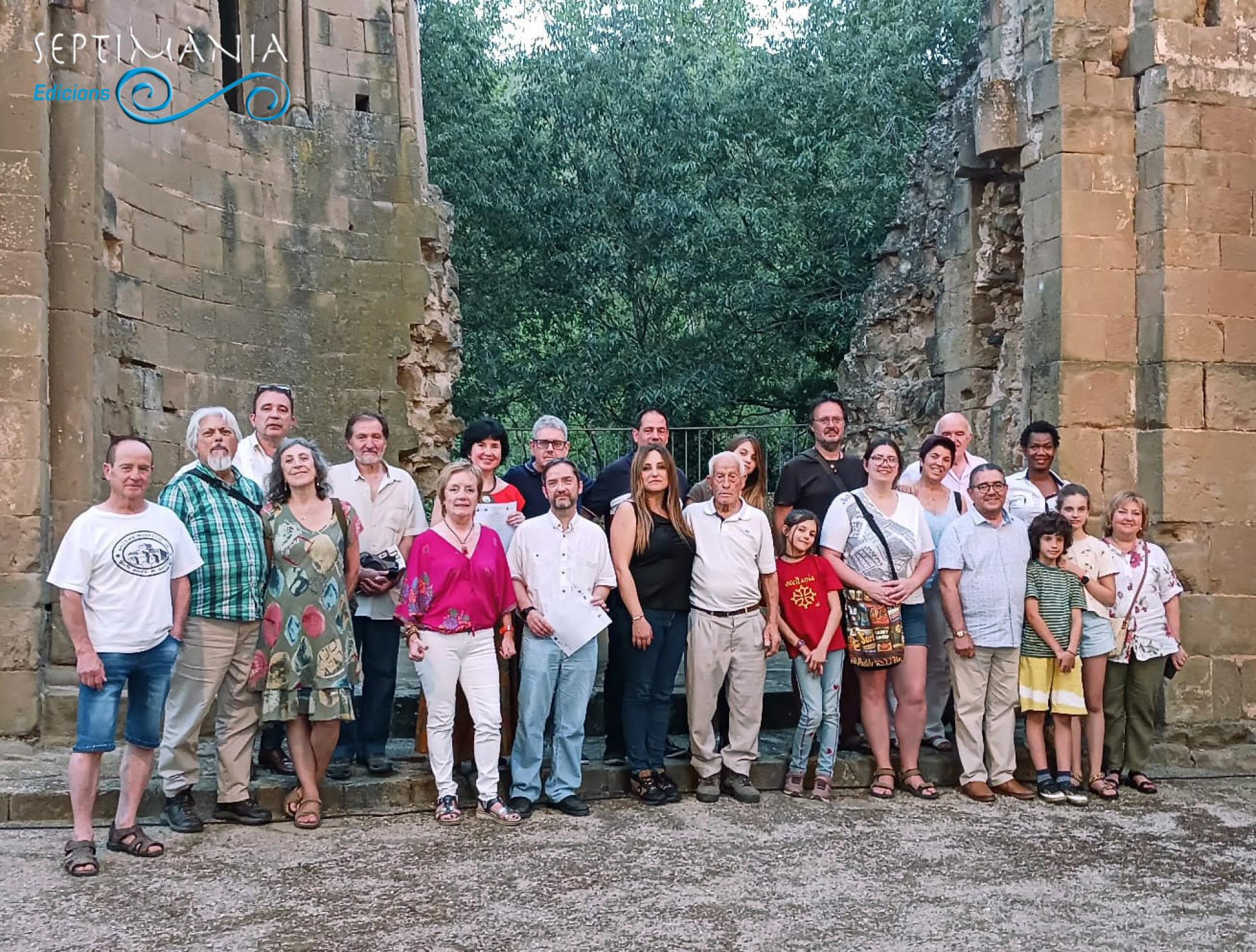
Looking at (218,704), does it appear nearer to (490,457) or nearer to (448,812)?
(448,812)

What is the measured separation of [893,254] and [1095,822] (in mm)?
7421

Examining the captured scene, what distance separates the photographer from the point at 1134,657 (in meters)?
7.04

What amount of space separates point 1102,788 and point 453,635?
340 centimetres

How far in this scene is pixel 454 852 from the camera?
5.55 m

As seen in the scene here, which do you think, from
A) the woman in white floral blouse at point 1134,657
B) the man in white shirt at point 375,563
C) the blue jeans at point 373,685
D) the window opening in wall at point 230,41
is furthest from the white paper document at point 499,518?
the window opening in wall at point 230,41

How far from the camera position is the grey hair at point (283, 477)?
5.91m

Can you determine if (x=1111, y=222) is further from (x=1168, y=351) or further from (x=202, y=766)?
(x=202, y=766)

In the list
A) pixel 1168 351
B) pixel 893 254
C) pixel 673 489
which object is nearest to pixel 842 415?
pixel 673 489

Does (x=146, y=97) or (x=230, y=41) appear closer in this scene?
(x=146, y=97)

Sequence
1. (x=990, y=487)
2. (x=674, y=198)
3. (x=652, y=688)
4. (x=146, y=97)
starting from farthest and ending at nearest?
(x=674, y=198) → (x=146, y=97) → (x=990, y=487) → (x=652, y=688)

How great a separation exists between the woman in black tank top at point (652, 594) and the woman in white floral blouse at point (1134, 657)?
2391 mm

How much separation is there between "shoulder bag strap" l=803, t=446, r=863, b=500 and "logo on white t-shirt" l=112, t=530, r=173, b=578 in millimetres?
3391

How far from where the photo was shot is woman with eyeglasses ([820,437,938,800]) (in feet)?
21.7

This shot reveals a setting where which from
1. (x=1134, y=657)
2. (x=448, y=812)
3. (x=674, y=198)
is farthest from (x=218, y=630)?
(x=674, y=198)
